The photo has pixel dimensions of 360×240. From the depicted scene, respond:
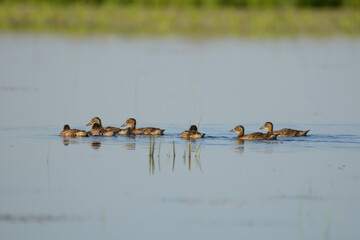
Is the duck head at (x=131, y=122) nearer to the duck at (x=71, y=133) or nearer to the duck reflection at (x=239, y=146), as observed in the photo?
the duck at (x=71, y=133)

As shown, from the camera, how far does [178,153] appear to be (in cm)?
1310

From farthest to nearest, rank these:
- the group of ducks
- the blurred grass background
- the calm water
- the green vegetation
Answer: the green vegetation → the blurred grass background → the group of ducks → the calm water

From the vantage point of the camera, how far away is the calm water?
29.9 ft

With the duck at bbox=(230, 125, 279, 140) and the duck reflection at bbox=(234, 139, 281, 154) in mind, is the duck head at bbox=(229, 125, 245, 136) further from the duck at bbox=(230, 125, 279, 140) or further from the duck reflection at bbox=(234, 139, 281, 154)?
the duck reflection at bbox=(234, 139, 281, 154)

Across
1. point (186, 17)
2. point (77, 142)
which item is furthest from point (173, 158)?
point (186, 17)

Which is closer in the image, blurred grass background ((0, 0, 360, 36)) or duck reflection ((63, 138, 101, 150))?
duck reflection ((63, 138, 101, 150))

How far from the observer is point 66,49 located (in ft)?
103

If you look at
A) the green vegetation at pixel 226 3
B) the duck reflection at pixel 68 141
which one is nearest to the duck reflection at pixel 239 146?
the duck reflection at pixel 68 141

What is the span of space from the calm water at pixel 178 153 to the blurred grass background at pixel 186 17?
12432 millimetres

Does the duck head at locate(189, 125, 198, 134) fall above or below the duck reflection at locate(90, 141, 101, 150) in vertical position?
above

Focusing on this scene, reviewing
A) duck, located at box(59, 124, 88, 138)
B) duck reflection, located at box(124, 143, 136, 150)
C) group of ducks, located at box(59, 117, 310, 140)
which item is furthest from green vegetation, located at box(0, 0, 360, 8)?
duck reflection, located at box(124, 143, 136, 150)

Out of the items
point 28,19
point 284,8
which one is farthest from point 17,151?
point 284,8

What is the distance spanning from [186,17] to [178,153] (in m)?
30.1

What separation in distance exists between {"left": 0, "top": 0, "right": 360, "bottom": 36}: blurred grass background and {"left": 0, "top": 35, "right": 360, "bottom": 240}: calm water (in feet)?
40.8
